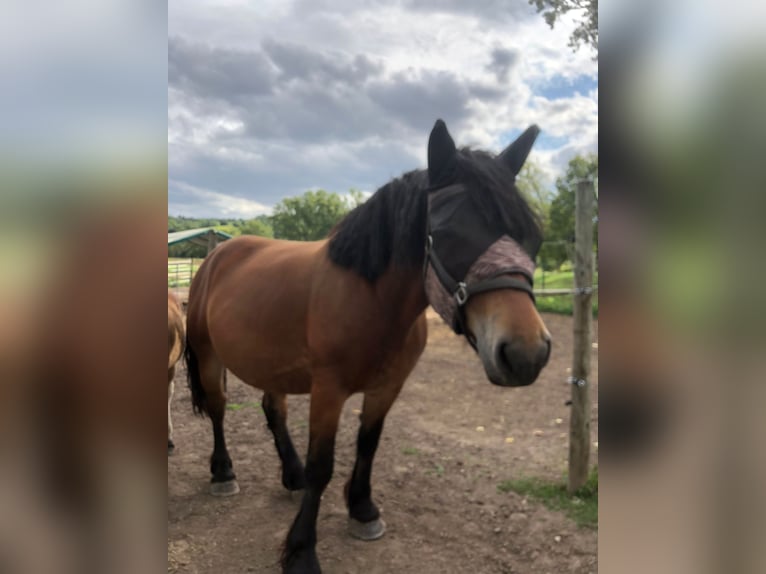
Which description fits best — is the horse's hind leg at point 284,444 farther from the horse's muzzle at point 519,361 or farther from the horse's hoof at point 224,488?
the horse's muzzle at point 519,361

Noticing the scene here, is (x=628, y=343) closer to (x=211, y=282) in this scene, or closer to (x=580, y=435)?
(x=580, y=435)

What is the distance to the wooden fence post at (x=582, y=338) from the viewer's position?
359 cm

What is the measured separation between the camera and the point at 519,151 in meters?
2.33

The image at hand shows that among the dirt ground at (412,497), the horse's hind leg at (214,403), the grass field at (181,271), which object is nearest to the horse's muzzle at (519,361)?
the dirt ground at (412,497)

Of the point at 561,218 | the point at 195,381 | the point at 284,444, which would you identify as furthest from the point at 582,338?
the point at 561,218

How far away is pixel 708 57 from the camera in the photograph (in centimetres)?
65

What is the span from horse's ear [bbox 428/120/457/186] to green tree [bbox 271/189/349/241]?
117 ft

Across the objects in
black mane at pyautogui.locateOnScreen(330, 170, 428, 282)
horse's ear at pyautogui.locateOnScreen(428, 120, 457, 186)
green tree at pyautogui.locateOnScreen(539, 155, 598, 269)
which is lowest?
black mane at pyautogui.locateOnScreen(330, 170, 428, 282)

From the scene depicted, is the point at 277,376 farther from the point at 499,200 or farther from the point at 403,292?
the point at 499,200

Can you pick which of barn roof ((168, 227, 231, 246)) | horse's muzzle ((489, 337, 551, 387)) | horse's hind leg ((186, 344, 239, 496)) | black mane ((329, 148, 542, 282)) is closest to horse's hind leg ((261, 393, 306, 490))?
horse's hind leg ((186, 344, 239, 496))

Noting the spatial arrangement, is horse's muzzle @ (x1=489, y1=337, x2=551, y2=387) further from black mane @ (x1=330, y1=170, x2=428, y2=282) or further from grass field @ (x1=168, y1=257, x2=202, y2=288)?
grass field @ (x1=168, y1=257, x2=202, y2=288)

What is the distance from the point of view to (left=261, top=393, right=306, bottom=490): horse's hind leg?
12.1 ft

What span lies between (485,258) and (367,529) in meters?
2.21

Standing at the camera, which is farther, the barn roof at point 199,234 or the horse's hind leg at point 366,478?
the barn roof at point 199,234
